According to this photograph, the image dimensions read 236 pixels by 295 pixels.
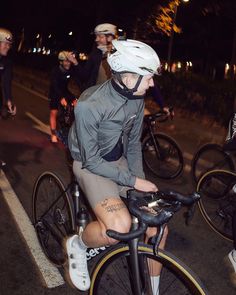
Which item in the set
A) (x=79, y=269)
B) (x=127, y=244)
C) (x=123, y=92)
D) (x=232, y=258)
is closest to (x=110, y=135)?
(x=123, y=92)

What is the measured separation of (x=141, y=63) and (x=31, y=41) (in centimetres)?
4777

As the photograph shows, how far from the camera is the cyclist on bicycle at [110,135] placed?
8.60 feet

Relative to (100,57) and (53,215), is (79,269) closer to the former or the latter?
(53,215)

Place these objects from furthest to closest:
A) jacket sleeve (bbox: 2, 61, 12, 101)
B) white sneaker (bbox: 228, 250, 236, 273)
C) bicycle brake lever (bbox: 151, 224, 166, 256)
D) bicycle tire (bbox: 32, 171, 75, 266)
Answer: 1. jacket sleeve (bbox: 2, 61, 12, 101)
2. white sneaker (bbox: 228, 250, 236, 273)
3. bicycle tire (bbox: 32, 171, 75, 266)
4. bicycle brake lever (bbox: 151, 224, 166, 256)

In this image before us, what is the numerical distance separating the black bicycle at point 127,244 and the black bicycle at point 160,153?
2.76 meters

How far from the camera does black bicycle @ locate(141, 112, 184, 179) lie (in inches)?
242

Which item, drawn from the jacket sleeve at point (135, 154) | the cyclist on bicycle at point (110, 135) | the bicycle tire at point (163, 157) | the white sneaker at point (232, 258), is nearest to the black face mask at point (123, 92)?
the cyclist on bicycle at point (110, 135)

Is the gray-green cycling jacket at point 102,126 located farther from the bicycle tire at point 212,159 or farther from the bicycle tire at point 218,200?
the bicycle tire at point 212,159

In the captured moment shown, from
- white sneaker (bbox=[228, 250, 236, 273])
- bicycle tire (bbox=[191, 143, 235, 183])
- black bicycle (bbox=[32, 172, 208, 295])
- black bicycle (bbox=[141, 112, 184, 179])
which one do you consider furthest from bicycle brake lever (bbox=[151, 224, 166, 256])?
black bicycle (bbox=[141, 112, 184, 179])

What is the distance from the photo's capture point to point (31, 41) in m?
47.2

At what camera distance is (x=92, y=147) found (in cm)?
271

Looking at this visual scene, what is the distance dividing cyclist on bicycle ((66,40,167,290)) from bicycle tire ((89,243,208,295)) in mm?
140

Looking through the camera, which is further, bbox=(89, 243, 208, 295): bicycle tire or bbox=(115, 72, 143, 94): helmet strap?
bbox=(115, 72, 143, 94): helmet strap

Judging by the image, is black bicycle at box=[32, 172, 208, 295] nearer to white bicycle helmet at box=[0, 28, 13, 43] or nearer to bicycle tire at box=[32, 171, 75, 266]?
bicycle tire at box=[32, 171, 75, 266]
